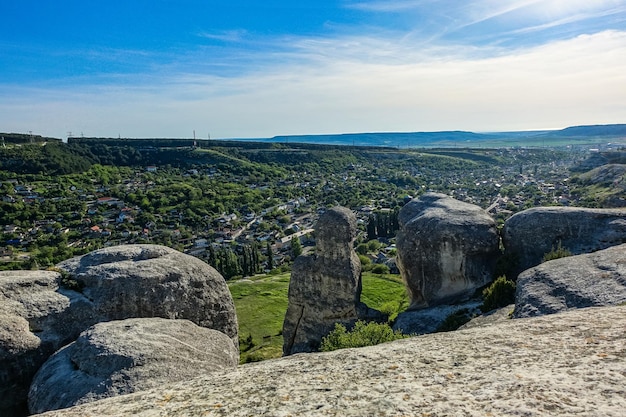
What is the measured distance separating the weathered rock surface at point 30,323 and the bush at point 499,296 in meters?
18.8

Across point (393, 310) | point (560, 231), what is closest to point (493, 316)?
point (560, 231)

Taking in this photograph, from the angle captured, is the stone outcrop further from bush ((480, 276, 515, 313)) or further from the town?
the town

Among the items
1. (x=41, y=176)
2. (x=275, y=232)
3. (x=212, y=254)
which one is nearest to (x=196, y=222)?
(x=275, y=232)

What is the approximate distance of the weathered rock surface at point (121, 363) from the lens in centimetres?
1133

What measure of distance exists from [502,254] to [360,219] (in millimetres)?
→ 104426

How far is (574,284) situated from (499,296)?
278 inches

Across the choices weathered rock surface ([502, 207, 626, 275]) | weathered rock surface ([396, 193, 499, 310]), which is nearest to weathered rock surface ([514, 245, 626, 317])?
weathered rock surface ([502, 207, 626, 275])

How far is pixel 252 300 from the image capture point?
2227 inches

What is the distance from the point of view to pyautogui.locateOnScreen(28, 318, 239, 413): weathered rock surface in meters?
11.3

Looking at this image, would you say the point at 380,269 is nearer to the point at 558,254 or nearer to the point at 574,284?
the point at 558,254

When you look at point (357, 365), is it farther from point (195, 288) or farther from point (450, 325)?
point (450, 325)

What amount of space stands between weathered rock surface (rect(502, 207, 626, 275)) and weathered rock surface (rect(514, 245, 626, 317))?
596cm

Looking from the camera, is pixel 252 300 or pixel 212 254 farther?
pixel 212 254

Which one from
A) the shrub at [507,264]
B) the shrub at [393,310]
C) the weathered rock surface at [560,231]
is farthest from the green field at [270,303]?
the weathered rock surface at [560,231]
